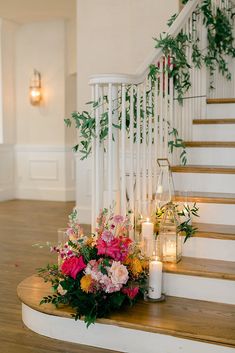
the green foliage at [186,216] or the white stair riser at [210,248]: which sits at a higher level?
the green foliage at [186,216]

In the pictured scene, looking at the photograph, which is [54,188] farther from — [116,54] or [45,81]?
[116,54]

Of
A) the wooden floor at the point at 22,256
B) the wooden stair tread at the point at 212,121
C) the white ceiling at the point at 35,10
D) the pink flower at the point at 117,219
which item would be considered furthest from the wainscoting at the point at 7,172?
the pink flower at the point at 117,219

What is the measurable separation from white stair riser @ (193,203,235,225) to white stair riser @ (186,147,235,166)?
1.99 ft

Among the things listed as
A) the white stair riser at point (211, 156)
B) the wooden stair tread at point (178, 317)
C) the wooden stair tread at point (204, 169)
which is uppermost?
the white stair riser at point (211, 156)

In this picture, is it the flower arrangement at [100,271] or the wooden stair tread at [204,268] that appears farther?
the wooden stair tread at [204,268]

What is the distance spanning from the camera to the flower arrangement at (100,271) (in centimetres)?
242

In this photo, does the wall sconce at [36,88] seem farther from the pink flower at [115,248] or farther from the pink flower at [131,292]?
the pink flower at [131,292]

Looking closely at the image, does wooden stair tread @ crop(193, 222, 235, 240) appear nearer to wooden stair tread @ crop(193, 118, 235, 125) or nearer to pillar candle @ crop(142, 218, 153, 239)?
pillar candle @ crop(142, 218, 153, 239)

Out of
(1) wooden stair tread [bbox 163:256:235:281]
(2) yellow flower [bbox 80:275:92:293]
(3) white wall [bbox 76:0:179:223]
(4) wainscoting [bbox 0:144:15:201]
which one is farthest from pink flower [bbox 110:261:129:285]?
(4) wainscoting [bbox 0:144:15:201]

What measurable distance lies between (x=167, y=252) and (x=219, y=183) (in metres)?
0.80

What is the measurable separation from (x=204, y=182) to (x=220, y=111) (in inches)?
37.4

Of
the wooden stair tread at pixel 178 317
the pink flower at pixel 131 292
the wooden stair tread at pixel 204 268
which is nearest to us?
the wooden stair tread at pixel 178 317

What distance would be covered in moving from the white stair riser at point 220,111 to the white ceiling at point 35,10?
11.8 feet

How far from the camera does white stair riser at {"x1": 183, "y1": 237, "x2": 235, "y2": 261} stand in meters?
2.78
